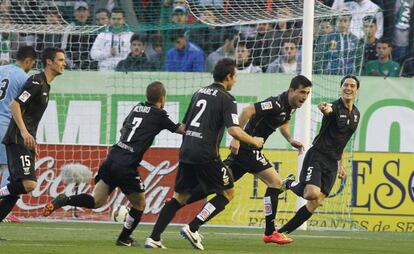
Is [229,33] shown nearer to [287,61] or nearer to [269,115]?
[287,61]

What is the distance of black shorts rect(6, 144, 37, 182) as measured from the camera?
42.9 feet

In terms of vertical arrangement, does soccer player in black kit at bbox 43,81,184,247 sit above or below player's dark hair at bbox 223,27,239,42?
below

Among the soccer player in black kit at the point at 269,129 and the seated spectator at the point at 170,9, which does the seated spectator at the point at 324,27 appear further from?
the soccer player in black kit at the point at 269,129

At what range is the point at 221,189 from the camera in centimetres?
1259

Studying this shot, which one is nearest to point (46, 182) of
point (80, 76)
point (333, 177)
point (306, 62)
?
point (80, 76)

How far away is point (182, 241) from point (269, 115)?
191 centimetres

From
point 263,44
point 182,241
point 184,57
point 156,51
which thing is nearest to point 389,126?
point 263,44

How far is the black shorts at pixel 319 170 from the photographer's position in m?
14.2

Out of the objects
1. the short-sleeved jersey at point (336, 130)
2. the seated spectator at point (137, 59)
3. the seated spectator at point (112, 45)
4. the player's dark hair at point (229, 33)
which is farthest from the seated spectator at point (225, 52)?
the short-sleeved jersey at point (336, 130)

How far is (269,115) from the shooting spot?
46.0 ft

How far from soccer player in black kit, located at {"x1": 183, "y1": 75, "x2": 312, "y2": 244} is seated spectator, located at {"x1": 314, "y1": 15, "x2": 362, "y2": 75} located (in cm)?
476

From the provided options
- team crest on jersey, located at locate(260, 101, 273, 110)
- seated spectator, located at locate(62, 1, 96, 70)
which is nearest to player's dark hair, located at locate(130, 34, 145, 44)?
seated spectator, located at locate(62, 1, 96, 70)

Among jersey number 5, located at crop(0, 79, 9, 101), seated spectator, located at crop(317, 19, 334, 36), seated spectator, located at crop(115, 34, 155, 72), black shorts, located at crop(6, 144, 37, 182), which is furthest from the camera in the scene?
seated spectator, located at crop(115, 34, 155, 72)

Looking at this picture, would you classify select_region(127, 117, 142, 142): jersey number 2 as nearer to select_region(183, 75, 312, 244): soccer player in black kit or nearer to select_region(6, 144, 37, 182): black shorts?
select_region(6, 144, 37, 182): black shorts
